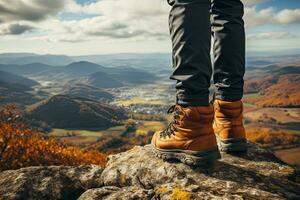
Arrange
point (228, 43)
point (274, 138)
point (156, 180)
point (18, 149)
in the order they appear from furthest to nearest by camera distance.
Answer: point (274, 138) < point (18, 149) < point (228, 43) < point (156, 180)

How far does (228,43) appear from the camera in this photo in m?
3.92

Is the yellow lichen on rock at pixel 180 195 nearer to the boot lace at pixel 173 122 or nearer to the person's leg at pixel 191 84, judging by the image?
the person's leg at pixel 191 84

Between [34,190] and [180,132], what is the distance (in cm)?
214

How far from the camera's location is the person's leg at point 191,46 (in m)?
3.25

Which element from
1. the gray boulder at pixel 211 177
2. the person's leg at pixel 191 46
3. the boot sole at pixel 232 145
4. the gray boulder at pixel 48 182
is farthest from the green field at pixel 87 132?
the person's leg at pixel 191 46

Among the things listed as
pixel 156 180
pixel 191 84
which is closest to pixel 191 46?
pixel 191 84

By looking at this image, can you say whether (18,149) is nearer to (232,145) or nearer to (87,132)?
(232,145)

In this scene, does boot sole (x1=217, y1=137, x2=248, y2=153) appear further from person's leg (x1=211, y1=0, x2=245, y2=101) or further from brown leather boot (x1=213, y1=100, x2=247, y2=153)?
person's leg (x1=211, y1=0, x2=245, y2=101)

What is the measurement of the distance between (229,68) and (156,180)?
1698 millimetres

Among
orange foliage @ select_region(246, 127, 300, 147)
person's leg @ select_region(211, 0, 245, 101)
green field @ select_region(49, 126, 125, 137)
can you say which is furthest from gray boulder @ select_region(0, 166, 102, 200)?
green field @ select_region(49, 126, 125, 137)

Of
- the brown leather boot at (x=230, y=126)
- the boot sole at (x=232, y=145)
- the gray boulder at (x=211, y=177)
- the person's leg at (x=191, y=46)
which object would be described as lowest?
the gray boulder at (x=211, y=177)

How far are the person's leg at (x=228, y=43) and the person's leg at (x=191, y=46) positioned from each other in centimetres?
65

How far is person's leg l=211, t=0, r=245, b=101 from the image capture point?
391cm

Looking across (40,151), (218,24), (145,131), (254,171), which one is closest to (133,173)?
(254,171)
